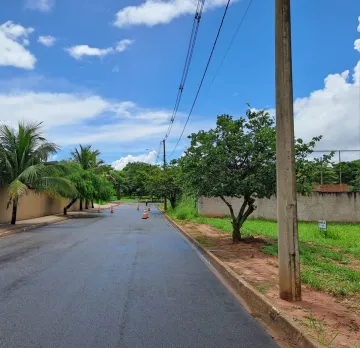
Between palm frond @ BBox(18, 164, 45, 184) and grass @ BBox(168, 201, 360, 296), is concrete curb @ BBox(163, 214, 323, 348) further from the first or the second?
palm frond @ BBox(18, 164, 45, 184)

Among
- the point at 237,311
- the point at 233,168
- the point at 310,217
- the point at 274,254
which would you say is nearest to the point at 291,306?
the point at 237,311

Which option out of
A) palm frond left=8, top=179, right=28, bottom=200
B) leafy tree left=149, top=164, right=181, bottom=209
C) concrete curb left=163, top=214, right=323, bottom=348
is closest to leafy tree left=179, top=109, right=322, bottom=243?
concrete curb left=163, top=214, right=323, bottom=348

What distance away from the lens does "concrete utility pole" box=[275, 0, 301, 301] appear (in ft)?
19.1

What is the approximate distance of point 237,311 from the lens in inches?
226

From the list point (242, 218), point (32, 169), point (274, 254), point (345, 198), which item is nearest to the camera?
point (274, 254)

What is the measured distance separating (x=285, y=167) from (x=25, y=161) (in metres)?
18.5

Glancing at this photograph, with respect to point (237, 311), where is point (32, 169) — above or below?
above

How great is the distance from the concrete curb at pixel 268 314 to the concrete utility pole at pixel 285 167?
0.44 metres

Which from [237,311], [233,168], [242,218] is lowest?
[237,311]

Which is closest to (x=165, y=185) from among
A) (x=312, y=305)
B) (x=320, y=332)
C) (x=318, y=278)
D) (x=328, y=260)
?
(x=328, y=260)

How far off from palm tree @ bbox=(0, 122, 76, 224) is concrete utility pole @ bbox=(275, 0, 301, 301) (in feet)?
55.0

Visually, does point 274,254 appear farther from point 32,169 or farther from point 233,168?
point 32,169

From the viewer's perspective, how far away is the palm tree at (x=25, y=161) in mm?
20453

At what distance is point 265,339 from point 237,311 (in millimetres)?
1155
